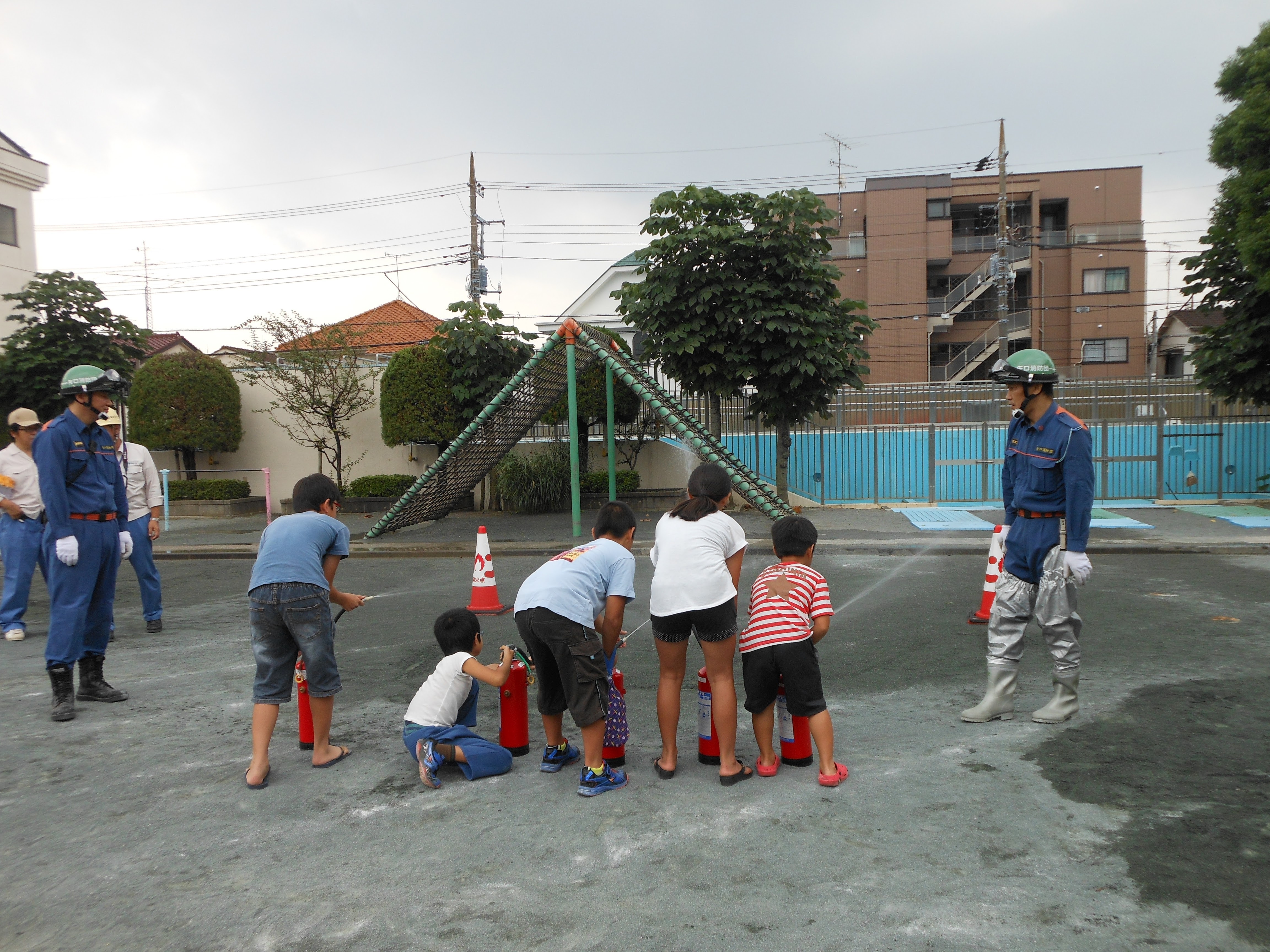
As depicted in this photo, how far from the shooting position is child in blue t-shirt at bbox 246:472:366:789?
4301mm

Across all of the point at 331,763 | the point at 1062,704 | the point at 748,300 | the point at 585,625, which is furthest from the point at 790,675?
the point at 748,300

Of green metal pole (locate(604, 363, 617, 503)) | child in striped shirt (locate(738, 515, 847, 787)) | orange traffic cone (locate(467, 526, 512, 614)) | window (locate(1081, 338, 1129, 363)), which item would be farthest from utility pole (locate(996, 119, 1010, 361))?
child in striped shirt (locate(738, 515, 847, 787))

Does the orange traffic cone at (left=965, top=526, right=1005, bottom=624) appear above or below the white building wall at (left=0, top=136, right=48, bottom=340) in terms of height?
below

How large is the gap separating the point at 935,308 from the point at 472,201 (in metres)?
20.2

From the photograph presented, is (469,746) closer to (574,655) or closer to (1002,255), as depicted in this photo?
(574,655)

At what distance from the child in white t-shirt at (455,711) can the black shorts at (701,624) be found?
2.70 feet

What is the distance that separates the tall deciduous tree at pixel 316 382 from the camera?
18078mm

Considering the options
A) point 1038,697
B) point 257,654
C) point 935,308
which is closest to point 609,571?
point 257,654

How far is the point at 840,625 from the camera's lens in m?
7.43

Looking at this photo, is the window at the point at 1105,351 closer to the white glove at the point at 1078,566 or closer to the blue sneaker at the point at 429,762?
the white glove at the point at 1078,566

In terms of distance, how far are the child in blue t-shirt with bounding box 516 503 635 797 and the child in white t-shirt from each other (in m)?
0.33

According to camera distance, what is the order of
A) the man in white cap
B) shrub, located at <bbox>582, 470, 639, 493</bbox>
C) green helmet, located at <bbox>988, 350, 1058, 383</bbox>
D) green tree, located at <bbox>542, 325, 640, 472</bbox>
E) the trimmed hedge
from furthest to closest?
the trimmed hedge → shrub, located at <bbox>582, 470, 639, 493</bbox> → green tree, located at <bbox>542, 325, 640, 472</bbox> → the man in white cap → green helmet, located at <bbox>988, 350, 1058, 383</bbox>

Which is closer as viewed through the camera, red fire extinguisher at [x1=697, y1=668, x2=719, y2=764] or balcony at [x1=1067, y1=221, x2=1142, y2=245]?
red fire extinguisher at [x1=697, y1=668, x2=719, y2=764]

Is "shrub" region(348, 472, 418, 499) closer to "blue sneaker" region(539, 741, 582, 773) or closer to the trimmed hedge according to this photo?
the trimmed hedge
